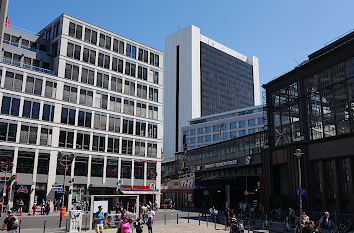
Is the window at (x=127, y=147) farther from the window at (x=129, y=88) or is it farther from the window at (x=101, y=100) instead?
the window at (x=129, y=88)

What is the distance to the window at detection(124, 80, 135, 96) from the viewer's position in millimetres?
67438

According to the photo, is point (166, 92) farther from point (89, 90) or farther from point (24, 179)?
point (24, 179)

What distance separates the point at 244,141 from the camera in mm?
58656

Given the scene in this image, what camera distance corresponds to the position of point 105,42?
65.8 m

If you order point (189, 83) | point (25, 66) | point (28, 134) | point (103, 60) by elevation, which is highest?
point (189, 83)

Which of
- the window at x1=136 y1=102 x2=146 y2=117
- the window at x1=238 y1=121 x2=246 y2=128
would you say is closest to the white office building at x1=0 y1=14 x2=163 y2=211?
the window at x1=136 y1=102 x2=146 y2=117

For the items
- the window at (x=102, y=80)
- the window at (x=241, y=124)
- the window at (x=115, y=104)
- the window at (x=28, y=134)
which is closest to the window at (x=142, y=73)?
the window at (x=115, y=104)

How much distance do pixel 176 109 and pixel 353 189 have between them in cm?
13920

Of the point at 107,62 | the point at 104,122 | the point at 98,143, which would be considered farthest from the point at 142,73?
the point at 98,143

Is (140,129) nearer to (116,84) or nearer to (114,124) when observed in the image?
(114,124)

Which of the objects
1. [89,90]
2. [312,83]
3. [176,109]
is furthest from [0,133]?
[176,109]

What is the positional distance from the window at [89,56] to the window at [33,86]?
9.94m

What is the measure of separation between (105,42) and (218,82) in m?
126

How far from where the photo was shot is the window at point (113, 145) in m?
62.8
